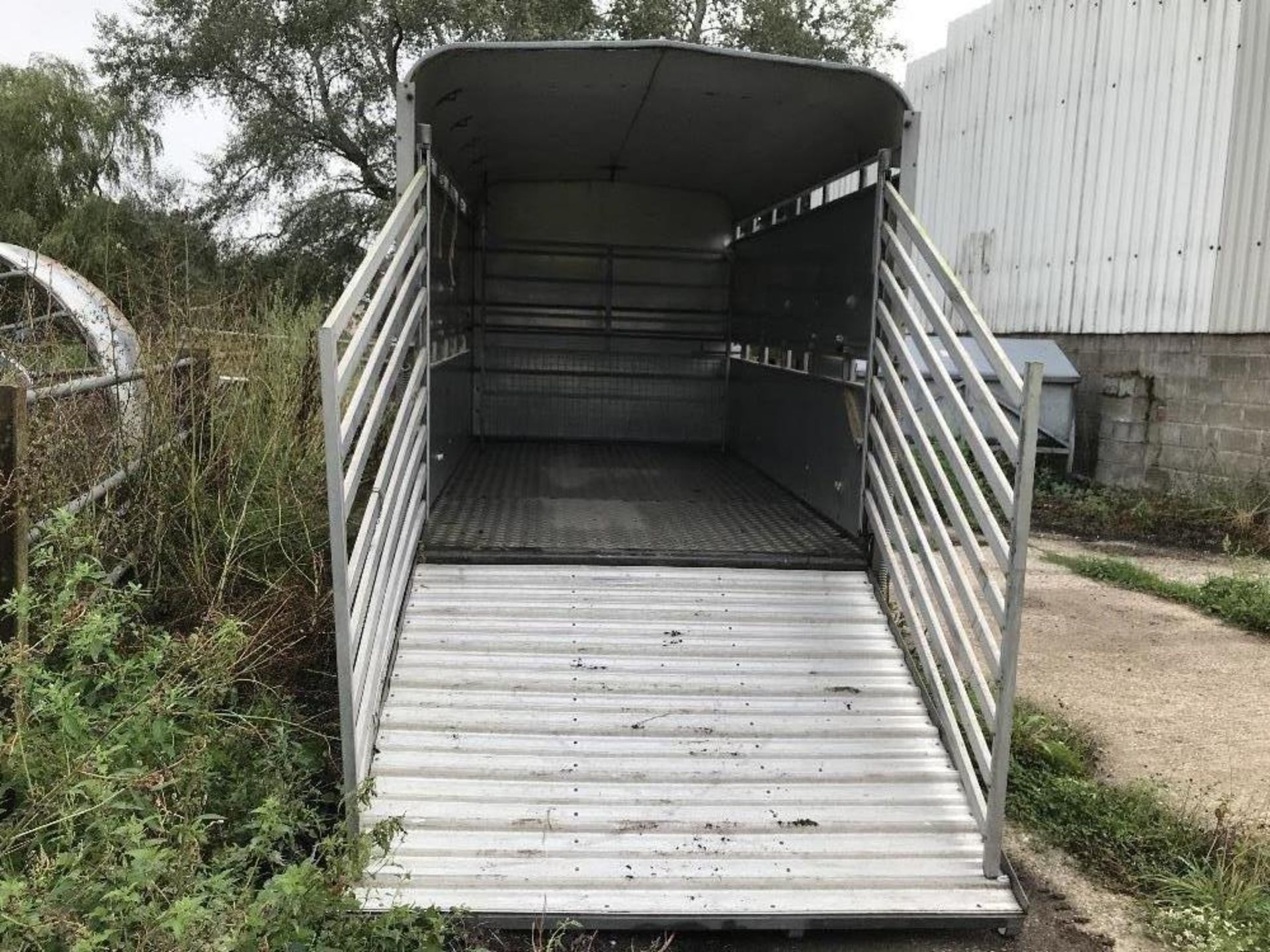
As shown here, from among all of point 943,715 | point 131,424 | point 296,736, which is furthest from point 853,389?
point 131,424

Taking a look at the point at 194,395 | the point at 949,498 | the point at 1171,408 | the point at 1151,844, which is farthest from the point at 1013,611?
the point at 1171,408

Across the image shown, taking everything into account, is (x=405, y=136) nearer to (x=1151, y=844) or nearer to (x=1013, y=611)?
(x=1013, y=611)

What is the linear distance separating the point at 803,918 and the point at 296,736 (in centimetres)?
171

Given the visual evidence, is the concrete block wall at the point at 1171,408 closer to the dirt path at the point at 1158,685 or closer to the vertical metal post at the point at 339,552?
the dirt path at the point at 1158,685

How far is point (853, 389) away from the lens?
411cm

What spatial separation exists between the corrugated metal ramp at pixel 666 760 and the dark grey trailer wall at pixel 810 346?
2.66ft

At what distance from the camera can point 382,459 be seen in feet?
10.5

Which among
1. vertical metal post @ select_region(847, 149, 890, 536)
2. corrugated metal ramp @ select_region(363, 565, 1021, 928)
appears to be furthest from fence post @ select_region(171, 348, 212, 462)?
vertical metal post @ select_region(847, 149, 890, 536)

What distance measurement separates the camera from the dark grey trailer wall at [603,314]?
24.0 feet

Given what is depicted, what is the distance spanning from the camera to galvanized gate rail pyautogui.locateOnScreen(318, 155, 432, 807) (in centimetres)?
238

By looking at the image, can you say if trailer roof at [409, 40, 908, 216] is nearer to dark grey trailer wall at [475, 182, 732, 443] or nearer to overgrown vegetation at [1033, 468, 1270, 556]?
dark grey trailer wall at [475, 182, 732, 443]

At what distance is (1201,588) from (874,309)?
3.55 m

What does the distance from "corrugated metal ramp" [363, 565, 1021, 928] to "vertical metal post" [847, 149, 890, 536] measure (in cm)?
38

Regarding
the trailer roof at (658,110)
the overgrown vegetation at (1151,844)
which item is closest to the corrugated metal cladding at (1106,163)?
the trailer roof at (658,110)
